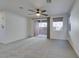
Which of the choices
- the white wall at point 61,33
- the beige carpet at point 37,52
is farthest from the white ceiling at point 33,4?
the white wall at point 61,33

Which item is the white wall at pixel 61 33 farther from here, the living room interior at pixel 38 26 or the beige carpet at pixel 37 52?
the beige carpet at pixel 37 52

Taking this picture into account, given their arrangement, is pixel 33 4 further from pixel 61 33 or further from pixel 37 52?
pixel 61 33

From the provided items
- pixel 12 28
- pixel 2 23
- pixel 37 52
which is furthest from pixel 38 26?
pixel 37 52

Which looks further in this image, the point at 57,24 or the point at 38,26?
the point at 38,26

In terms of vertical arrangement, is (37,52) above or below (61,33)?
below

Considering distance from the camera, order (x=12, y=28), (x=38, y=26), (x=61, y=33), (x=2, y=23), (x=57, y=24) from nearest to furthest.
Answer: (x=2, y=23) → (x=12, y=28) → (x=61, y=33) → (x=57, y=24) → (x=38, y=26)

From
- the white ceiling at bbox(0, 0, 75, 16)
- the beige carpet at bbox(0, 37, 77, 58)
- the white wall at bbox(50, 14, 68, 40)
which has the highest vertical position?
the white ceiling at bbox(0, 0, 75, 16)

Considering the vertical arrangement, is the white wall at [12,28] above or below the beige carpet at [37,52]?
above

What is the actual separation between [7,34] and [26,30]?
3.57 meters

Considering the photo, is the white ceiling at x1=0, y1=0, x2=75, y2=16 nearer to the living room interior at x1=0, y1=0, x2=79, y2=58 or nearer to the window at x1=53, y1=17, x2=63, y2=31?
the living room interior at x1=0, y1=0, x2=79, y2=58

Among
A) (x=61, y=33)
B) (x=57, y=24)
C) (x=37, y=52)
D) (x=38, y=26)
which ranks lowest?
(x=37, y=52)

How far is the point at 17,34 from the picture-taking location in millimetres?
7910

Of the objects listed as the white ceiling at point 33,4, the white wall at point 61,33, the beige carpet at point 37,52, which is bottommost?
the beige carpet at point 37,52

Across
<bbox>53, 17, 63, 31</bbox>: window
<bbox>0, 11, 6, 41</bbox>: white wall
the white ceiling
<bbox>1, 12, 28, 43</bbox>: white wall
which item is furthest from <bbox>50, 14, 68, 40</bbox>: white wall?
<bbox>0, 11, 6, 41</bbox>: white wall
